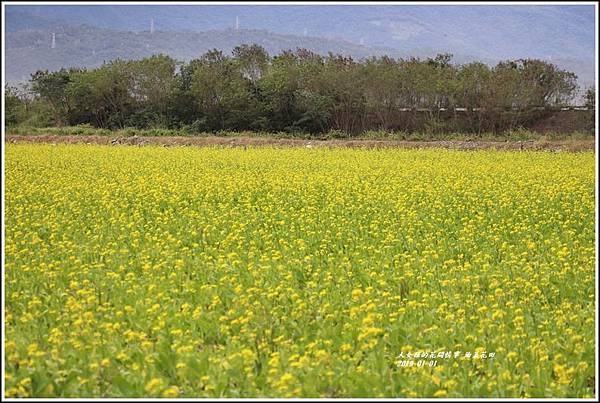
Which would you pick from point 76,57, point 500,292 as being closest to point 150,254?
point 500,292

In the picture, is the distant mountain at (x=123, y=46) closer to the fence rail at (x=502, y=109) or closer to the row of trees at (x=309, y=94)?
the row of trees at (x=309, y=94)

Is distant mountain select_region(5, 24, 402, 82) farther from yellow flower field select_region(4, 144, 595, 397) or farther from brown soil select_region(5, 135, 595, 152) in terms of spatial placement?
yellow flower field select_region(4, 144, 595, 397)

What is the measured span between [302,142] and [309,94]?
796 cm

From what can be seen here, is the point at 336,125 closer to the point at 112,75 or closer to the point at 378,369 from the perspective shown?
the point at 112,75

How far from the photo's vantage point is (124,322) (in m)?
6.32

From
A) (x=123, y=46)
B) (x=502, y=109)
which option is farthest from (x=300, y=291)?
(x=123, y=46)

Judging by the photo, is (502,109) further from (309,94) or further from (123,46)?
(123,46)

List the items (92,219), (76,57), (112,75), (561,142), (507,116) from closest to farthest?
(92,219), (561,142), (507,116), (112,75), (76,57)

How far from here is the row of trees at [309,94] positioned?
125 ft

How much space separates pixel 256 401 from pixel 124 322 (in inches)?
96.1

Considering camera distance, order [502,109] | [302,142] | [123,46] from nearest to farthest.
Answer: [302,142]
[502,109]
[123,46]

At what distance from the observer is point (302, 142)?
33.0m

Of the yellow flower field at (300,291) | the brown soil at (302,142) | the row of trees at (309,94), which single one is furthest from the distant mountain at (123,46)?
the yellow flower field at (300,291)

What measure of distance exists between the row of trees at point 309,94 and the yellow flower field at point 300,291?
23.6 meters
